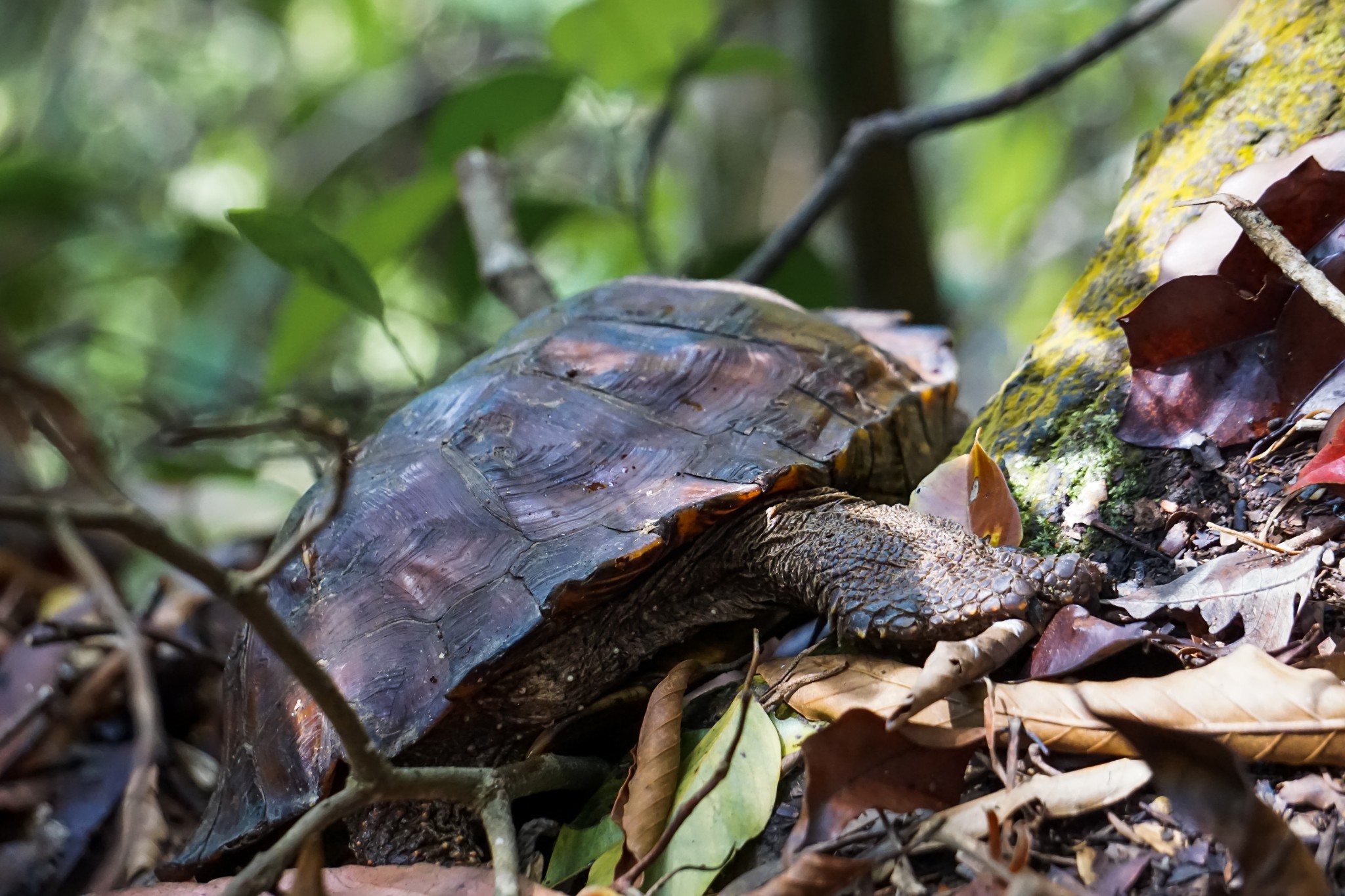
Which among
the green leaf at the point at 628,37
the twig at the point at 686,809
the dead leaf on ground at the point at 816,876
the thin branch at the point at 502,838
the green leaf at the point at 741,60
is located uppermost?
the green leaf at the point at 628,37

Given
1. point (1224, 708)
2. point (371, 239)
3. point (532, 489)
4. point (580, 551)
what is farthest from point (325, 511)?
point (371, 239)

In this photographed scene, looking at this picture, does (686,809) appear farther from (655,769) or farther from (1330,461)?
(1330,461)

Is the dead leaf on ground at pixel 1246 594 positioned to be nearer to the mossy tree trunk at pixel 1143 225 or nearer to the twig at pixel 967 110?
the mossy tree trunk at pixel 1143 225

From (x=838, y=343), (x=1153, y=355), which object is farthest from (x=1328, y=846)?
(x=838, y=343)

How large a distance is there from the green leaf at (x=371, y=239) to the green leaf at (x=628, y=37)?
0.71 meters

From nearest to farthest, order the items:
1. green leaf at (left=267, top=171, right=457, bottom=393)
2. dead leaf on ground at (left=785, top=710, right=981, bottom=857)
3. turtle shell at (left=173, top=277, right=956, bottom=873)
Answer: dead leaf on ground at (left=785, top=710, right=981, bottom=857), turtle shell at (left=173, top=277, right=956, bottom=873), green leaf at (left=267, top=171, right=457, bottom=393)

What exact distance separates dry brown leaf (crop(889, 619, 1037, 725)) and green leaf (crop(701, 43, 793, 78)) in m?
3.08

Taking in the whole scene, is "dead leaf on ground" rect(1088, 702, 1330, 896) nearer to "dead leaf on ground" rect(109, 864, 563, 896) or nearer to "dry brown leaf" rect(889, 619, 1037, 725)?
"dry brown leaf" rect(889, 619, 1037, 725)

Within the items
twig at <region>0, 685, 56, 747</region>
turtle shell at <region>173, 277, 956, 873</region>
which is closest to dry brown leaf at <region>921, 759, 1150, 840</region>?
turtle shell at <region>173, 277, 956, 873</region>

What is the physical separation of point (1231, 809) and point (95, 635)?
2689 millimetres

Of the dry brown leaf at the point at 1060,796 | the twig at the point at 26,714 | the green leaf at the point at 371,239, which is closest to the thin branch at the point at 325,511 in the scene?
the dry brown leaf at the point at 1060,796

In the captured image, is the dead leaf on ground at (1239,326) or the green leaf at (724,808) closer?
the green leaf at (724,808)

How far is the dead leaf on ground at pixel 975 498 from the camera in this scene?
5.46ft

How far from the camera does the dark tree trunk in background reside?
12.4ft
